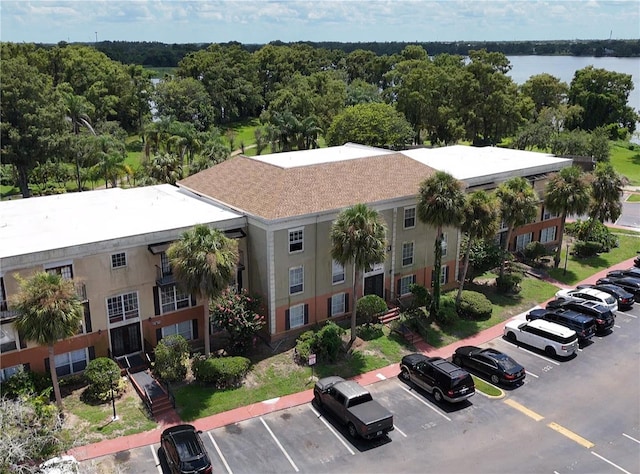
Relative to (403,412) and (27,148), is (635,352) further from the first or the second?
(27,148)

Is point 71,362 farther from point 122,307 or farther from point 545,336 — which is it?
point 545,336

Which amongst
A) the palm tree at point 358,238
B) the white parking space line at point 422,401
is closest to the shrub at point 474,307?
the palm tree at point 358,238

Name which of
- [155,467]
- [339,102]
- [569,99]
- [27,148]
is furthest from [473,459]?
[569,99]

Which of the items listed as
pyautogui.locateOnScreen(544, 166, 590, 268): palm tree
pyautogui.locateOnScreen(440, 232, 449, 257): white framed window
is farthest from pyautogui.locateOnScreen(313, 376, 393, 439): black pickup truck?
pyautogui.locateOnScreen(544, 166, 590, 268): palm tree

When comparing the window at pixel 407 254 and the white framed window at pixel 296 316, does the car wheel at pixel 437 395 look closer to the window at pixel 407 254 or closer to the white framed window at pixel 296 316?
the white framed window at pixel 296 316

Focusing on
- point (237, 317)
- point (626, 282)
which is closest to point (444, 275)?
point (626, 282)
